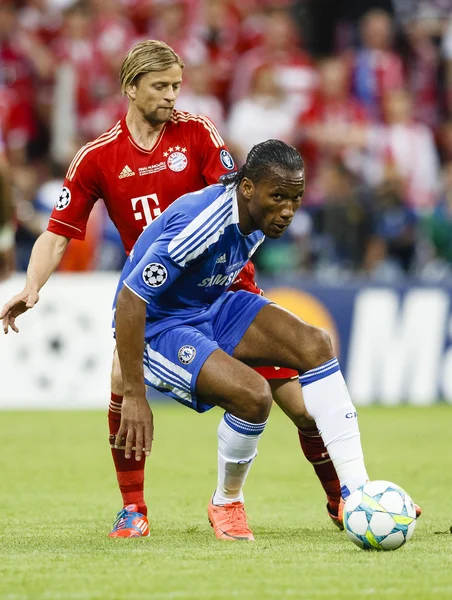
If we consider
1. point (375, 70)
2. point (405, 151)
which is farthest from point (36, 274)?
point (375, 70)

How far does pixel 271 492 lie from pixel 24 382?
19.6 ft

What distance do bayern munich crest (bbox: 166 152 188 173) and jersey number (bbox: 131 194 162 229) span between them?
18 cm

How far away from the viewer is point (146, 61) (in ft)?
19.8

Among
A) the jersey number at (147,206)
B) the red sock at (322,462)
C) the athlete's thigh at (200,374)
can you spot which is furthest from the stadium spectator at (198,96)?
the athlete's thigh at (200,374)

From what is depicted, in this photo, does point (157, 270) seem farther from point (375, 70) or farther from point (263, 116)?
point (375, 70)

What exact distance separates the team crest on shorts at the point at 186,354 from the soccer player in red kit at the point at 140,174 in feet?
1.89

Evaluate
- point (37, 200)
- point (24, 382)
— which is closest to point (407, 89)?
point (37, 200)

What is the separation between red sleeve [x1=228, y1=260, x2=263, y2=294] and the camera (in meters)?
6.36

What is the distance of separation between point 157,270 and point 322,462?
160 centimetres

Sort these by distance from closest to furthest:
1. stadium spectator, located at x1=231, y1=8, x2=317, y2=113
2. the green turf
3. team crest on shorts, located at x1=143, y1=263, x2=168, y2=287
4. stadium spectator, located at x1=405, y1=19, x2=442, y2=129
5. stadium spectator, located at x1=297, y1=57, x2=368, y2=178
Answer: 1. the green turf
2. team crest on shorts, located at x1=143, y1=263, x2=168, y2=287
3. stadium spectator, located at x1=297, y1=57, x2=368, y2=178
4. stadium spectator, located at x1=231, y1=8, x2=317, y2=113
5. stadium spectator, located at x1=405, y1=19, x2=442, y2=129

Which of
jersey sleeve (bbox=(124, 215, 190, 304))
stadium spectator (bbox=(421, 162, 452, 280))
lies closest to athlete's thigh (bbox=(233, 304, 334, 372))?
jersey sleeve (bbox=(124, 215, 190, 304))

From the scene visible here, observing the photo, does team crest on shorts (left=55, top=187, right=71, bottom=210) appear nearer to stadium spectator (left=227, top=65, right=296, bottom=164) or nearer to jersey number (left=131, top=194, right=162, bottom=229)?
jersey number (left=131, top=194, right=162, bottom=229)

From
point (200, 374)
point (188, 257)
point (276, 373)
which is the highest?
point (188, 257)

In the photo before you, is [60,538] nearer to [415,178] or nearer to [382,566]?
[382,566]
